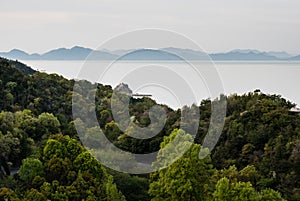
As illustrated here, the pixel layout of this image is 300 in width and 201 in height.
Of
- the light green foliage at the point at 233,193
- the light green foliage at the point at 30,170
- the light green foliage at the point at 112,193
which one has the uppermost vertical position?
the light green foliage at the point at 30,170

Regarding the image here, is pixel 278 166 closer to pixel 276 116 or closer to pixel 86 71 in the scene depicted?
pixel 276 116

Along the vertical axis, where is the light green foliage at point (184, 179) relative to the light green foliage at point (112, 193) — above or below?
above

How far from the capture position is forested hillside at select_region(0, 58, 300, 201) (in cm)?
1270

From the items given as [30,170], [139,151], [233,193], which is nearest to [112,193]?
[30,170]

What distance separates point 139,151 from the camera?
19312 millimetres

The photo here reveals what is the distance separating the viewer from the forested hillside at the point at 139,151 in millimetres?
12695

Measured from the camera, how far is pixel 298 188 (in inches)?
632

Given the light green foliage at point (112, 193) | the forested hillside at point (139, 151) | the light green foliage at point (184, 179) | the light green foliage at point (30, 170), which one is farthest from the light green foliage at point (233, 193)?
the light green foliage at point (30, 170)

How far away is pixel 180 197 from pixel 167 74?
139 inches

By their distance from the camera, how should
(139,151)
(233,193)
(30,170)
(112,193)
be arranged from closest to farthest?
(233,193), (112,193), (30,170), (139,151)

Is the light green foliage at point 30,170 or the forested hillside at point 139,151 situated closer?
the forested hillside at point 139,151

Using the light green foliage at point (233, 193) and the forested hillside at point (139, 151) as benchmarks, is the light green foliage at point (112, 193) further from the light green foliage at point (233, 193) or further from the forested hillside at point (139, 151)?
the light green foliage at point (233, 193)

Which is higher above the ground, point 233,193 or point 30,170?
point 30,170

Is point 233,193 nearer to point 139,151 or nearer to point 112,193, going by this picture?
point 112,193
